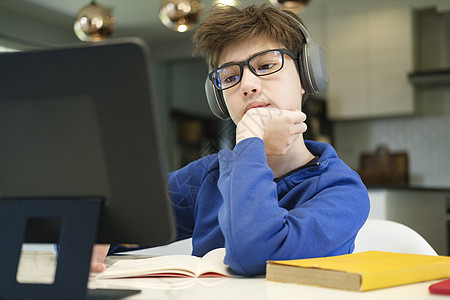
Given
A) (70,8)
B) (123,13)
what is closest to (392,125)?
(123,13)

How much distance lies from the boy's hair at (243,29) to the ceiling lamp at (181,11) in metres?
1.72

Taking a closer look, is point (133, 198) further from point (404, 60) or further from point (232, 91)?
point (404, 60)

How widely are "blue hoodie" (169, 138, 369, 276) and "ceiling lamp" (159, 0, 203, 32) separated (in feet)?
6.38

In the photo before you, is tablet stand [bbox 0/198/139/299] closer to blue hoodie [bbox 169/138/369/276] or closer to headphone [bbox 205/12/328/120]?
blue hoodie [bbox 169/138/369/276]

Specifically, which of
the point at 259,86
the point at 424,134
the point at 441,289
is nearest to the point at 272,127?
the point at 259,86

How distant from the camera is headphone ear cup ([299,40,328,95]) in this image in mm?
1180

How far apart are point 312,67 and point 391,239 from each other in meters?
0.47

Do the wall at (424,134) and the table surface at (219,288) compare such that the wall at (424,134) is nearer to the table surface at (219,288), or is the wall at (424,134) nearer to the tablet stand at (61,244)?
the table surface at (219,288)

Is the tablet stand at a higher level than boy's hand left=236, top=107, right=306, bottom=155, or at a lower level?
lower

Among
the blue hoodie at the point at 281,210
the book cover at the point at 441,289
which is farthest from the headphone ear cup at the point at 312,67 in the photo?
the book cover at the point at 441,289

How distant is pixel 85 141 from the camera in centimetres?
65

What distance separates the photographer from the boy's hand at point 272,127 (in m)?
1.00

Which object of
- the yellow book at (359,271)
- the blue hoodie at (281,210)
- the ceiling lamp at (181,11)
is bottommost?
the yellow book at (359,271)

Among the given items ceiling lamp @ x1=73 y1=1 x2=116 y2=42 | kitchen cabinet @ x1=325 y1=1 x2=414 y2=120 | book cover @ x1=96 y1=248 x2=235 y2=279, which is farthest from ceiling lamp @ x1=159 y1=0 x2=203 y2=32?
kitchen cabinet @ x1=325 y1=1 x2=414 y2=120
